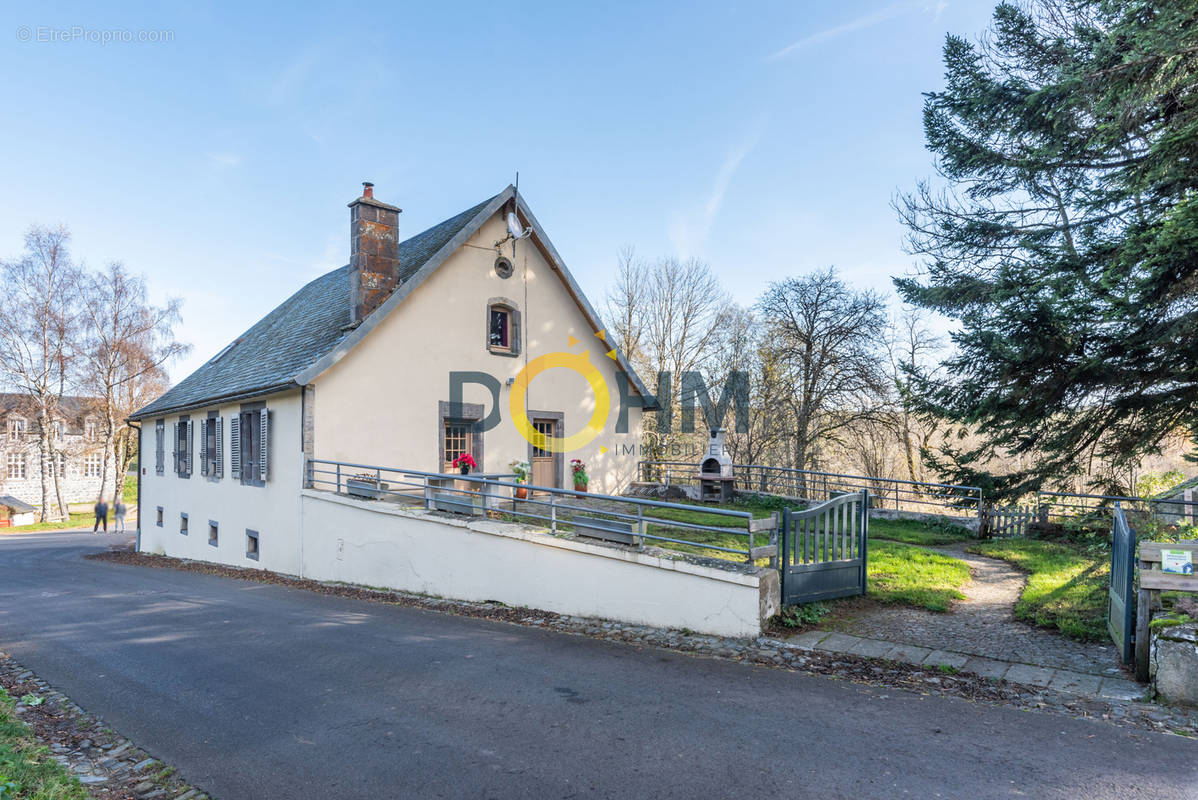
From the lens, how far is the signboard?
19.4ft

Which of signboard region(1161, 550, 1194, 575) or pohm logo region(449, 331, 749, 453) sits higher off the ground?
pohm logo region(449, 331, 749, 453)

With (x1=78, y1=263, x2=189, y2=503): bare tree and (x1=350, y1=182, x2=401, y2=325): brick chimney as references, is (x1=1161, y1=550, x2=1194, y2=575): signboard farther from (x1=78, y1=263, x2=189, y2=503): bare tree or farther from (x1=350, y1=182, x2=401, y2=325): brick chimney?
(x1=78, y1=263, x2=189, y2=503): bare tree

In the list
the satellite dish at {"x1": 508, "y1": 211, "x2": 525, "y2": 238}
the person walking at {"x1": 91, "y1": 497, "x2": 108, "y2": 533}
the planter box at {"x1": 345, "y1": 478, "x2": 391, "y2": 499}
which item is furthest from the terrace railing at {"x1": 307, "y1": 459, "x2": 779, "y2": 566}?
the person walking at {"x1": 91, "y1": 497, "x2": 108, "y2": 533}

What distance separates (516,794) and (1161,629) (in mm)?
5661

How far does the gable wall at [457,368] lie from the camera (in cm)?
1422

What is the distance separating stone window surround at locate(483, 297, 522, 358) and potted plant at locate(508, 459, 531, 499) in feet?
8.89

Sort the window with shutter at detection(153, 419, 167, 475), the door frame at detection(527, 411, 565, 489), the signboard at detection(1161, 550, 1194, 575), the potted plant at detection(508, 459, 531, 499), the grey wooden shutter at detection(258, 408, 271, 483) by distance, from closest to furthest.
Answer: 1. the signboard at detection(1161, 550, 1194, 575)
2. the grey wooden shutter at detection(258, 408, 271, 483)
3. the potted plant at detection(508, 459, 531, 499)
4. the door frame at detection(527, 411, 565, 489)
5. the window with shutter at detection(153, 419, 167, 475)

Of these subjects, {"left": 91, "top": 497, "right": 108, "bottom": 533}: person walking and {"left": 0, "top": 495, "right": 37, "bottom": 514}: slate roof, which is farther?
{"left": 0, "top": 495, "right": 37, "bottom": 514}: slate roof

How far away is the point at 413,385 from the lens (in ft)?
49.4

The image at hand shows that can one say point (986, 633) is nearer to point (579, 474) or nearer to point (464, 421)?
point (579, 474)

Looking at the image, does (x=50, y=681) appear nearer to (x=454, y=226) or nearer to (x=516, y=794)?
(x=516, y=794)

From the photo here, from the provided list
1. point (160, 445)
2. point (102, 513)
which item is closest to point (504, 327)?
point (160, 445)

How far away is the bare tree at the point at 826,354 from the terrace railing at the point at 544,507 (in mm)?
8967

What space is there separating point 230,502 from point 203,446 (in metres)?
2.47
